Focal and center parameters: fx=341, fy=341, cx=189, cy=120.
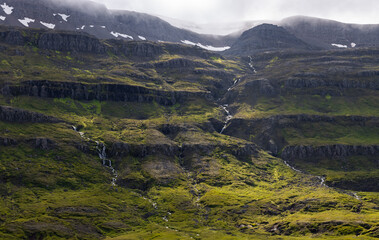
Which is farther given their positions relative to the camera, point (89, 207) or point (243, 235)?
point (89, 207)

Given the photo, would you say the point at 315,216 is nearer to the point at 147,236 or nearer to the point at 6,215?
the point at 147,236

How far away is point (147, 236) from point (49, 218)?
52075 millimetres

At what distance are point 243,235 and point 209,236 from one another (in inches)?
731

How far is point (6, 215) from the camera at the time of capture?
6865 inches

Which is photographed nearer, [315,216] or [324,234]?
[324,234]

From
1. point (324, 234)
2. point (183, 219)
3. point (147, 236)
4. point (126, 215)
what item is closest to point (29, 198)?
point (126, 215)

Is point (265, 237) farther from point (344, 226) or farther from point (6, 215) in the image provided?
point (6, 215)

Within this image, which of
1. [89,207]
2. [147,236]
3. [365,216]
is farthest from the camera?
[89,207]

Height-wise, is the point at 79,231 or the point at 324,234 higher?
the point at 324,234

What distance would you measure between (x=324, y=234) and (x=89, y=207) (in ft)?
420

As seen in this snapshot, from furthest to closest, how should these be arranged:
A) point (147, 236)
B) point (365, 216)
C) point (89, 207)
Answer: point (89, 207), point (365, 216), point (147, 236)

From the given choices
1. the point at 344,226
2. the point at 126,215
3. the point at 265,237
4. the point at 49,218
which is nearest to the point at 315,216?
the point at 344,226

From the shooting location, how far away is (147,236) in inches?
6663

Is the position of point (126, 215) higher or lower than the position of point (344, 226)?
lower
